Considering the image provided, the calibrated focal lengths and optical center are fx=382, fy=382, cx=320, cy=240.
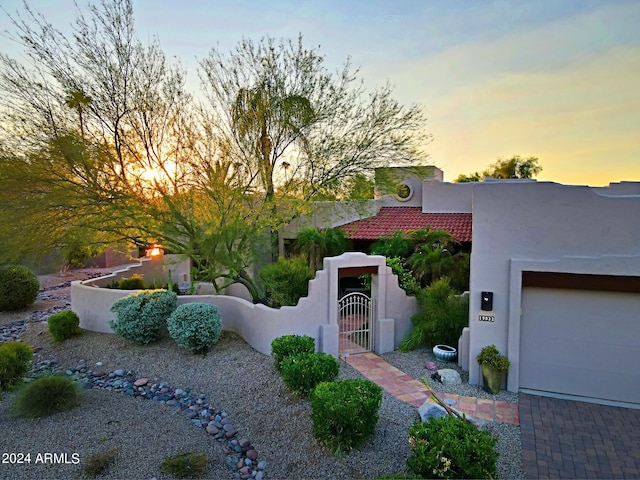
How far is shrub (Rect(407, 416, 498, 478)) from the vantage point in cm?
499

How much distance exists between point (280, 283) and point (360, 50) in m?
8.55

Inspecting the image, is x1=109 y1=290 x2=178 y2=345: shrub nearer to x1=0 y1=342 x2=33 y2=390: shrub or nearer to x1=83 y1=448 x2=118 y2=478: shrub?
x1=0 y1=342 x2=33 y2=390: shrub

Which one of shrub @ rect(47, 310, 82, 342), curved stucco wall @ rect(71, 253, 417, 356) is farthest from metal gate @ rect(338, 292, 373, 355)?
shrub @ rect(47, 310, 82, 342)

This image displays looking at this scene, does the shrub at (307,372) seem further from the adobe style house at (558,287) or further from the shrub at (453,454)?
the adobe style house at (558,287)

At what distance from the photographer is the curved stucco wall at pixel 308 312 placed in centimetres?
1036

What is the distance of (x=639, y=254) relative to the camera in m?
8.05

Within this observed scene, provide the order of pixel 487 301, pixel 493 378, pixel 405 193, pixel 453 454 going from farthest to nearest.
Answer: pixel 405 193 < pixel 487 301 < pixel 493 378 < pixel 453 454

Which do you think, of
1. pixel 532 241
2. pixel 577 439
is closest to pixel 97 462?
pixel 577 439

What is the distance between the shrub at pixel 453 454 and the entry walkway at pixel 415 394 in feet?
9.36

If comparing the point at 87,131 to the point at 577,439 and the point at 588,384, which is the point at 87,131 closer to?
the point at 577,439

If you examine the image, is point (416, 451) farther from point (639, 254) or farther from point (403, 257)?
point (403, 257)

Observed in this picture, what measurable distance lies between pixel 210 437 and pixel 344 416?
110 inches

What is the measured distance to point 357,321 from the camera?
1215 cm

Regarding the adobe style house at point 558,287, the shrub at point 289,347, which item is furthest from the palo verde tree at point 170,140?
the adobe style house at point 558,287
